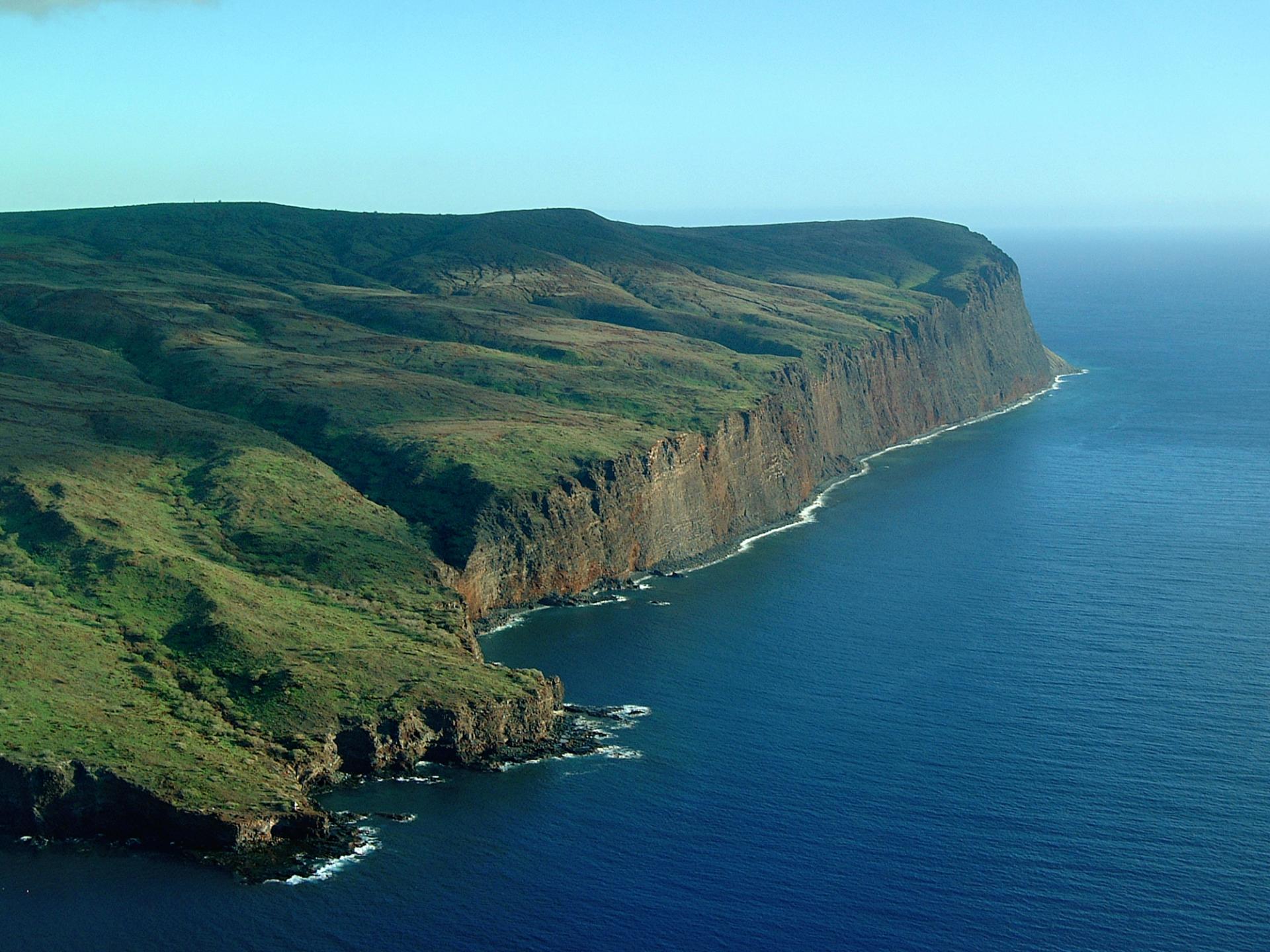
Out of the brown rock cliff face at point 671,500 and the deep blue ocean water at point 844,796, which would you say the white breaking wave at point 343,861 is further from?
the brown rock cliff face at point 671,500

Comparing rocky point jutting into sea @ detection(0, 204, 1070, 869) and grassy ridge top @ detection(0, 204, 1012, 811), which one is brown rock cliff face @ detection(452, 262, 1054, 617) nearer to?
rocky point jutting into sea @ detection(0, 204, 1070, 869)

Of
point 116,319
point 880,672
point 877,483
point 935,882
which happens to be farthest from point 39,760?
point 877,483

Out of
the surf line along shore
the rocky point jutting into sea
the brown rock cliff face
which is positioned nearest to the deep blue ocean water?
the surf line along shore

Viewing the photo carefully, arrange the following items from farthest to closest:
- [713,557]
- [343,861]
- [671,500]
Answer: [671,500], [713,557], [343,861]

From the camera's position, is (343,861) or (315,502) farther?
(315,502)

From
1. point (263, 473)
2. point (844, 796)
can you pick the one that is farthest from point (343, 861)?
point (263, 473)

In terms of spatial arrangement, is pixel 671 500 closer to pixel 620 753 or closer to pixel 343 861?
pixel 620 753

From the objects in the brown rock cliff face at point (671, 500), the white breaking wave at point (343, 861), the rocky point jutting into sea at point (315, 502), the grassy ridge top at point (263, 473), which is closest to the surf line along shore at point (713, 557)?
the brown rock cliff face at point (671, 500)

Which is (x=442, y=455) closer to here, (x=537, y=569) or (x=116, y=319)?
(x=537, y=569)
